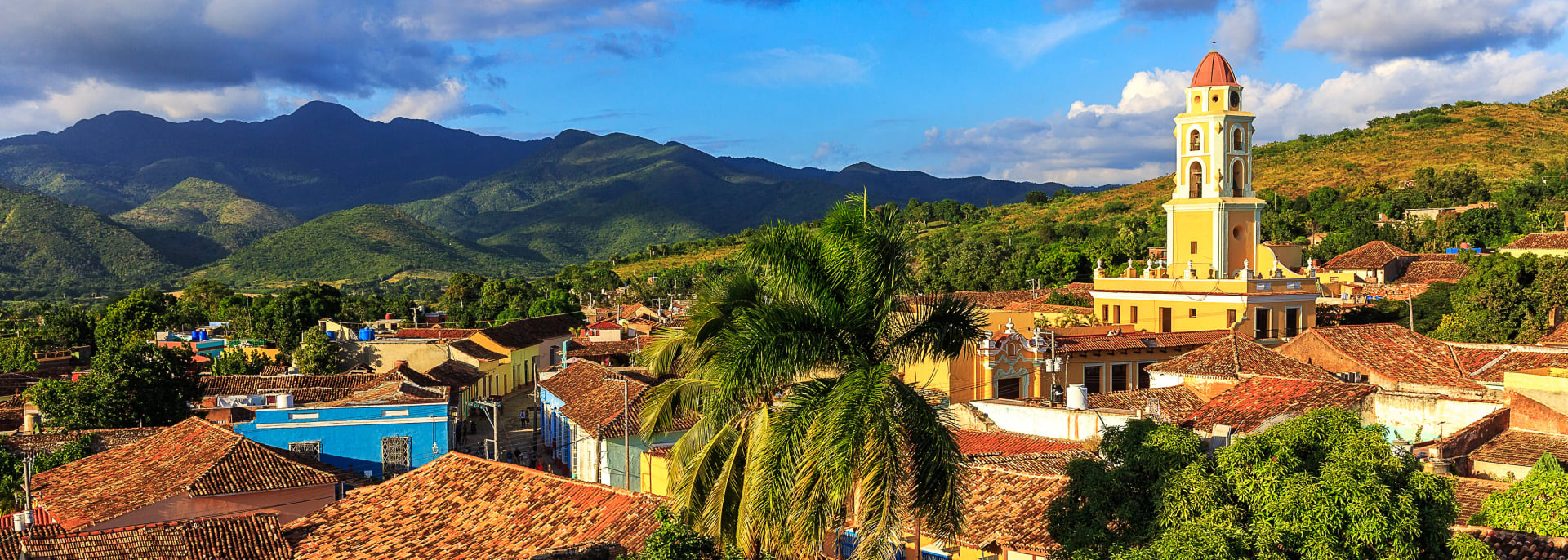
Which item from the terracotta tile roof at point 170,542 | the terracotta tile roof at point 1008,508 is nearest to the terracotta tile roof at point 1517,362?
the terracotta tile roof at point 1008,508

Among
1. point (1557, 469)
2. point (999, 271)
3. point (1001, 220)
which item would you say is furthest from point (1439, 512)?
point (1001, 220)

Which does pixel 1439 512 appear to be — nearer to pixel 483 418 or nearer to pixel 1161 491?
pixel 1161 491

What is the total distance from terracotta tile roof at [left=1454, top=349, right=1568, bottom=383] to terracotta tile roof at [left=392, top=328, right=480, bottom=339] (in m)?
38.5

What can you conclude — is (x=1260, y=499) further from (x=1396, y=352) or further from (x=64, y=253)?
(x=64, y=253)

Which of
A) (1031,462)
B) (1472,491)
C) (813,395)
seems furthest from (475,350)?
(813,395)

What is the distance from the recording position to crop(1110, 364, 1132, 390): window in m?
28.6

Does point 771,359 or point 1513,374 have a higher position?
point 771,359

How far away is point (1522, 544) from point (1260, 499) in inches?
170

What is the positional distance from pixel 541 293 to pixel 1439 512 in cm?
8786

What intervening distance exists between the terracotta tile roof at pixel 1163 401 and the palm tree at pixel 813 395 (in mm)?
9599

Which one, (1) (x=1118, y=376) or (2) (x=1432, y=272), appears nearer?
(1) (x=1118, y=376)

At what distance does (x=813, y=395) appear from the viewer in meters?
9.37

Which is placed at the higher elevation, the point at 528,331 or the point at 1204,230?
the point at 1204,230

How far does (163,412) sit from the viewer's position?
101 feet
